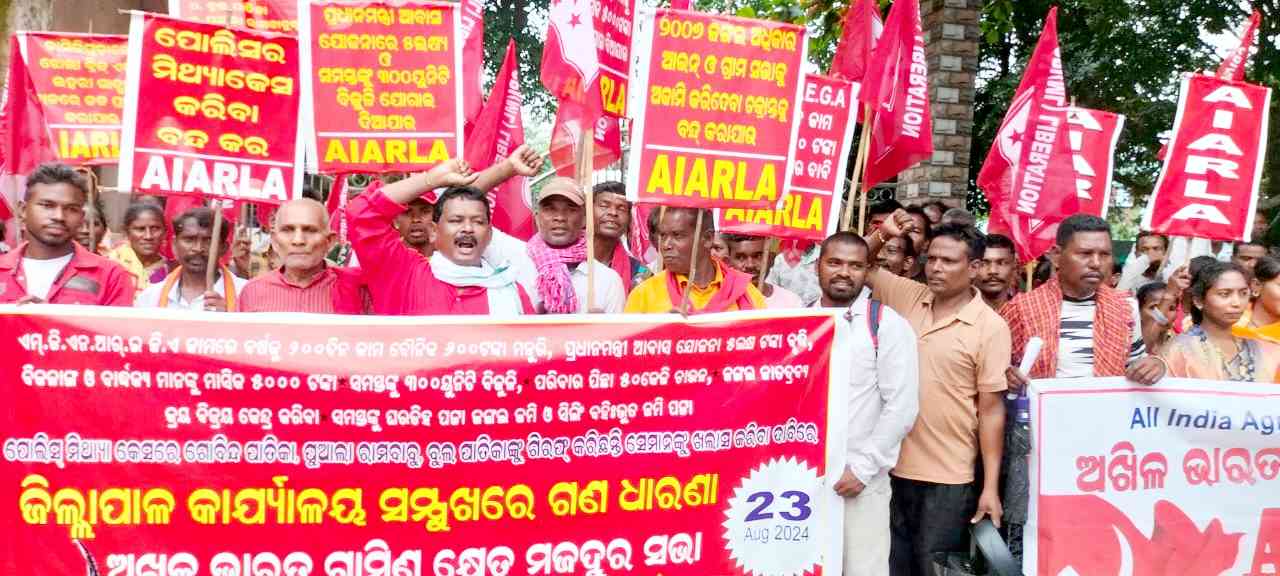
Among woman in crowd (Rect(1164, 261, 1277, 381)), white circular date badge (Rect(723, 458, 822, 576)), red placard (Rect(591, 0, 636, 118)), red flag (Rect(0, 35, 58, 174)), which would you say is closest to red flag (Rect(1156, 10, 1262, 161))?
woman in crowd (Rect(1164, 261, 1277, 381))

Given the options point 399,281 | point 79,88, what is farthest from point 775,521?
point 79,88

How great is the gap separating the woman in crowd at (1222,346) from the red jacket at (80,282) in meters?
4.17

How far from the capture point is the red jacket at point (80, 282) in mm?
4258

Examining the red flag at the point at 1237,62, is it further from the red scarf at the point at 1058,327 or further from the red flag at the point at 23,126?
the red flag at the point at 23,126

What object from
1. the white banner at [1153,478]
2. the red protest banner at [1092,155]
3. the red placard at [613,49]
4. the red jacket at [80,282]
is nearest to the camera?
the red jacket at [80,282]

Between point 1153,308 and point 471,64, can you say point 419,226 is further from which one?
point 1153,308

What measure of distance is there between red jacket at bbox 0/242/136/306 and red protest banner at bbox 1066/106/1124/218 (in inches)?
191

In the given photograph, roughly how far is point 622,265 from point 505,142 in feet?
4.38

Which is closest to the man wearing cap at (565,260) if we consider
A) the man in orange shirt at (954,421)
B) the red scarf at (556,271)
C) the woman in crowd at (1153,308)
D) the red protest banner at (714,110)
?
the red scarf at (556,271)

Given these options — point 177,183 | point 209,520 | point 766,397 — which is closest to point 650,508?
point 766,397

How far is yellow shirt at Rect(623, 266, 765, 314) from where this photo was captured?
185 inches

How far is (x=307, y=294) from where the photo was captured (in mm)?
4262

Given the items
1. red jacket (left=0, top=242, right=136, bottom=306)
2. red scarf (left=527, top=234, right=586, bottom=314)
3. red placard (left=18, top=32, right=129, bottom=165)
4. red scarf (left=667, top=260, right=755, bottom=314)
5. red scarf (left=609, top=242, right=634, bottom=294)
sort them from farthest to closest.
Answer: red scarf (left=609, top=242, right=634, bottom=294), red placard (left=18, top=32, right=129, bottom=165), red scarf (left=527, top=234, right=586, bottom=314), red scarf (left=667, top=260, right=755, bottom=314), red jacket (left=0, top=242, right=136, bottom=306)

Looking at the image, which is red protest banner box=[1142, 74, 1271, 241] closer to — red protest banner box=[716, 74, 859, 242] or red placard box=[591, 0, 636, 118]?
red protest banner box=[716, 74, 859, 242]
